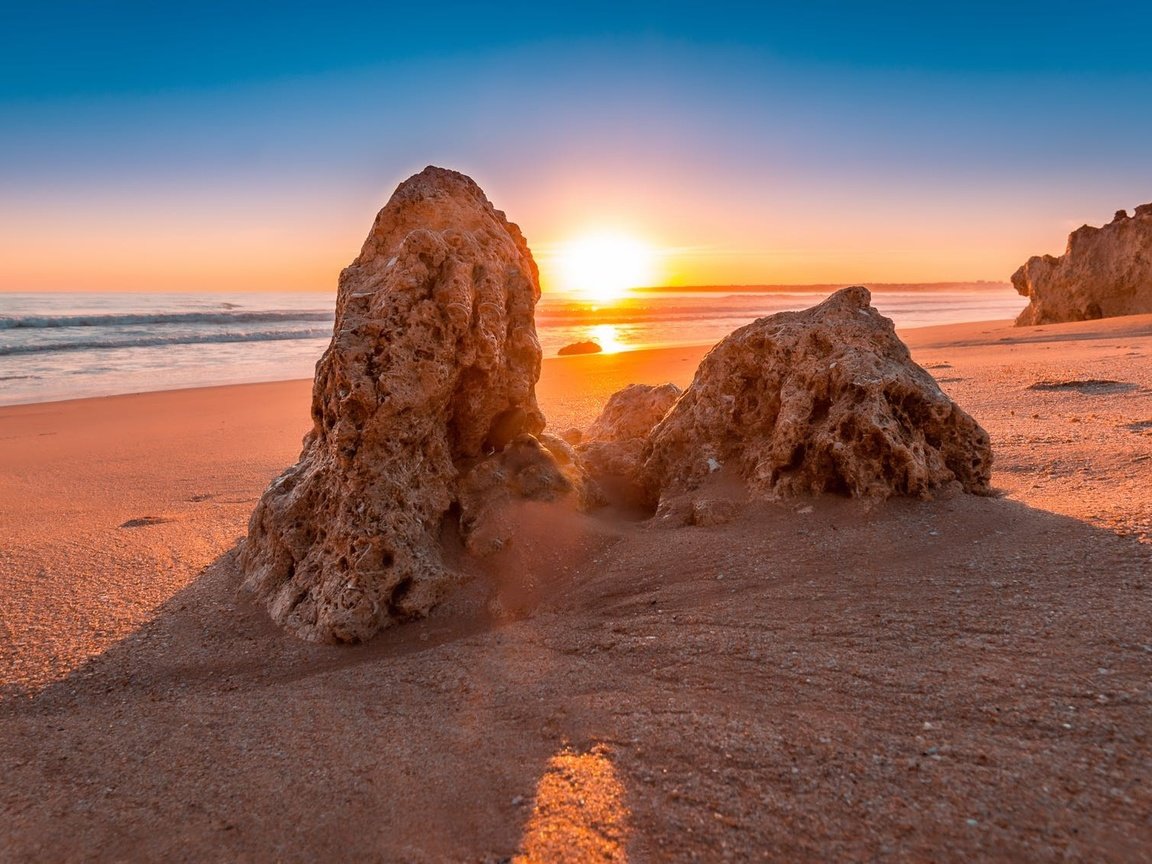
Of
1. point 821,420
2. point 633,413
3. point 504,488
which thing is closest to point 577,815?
point 504,488

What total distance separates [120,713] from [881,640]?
3.22 meters

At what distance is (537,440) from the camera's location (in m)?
4.87

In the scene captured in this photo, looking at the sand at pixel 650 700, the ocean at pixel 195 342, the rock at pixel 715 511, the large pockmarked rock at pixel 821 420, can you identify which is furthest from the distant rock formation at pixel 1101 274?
the rock at pixel 715 511

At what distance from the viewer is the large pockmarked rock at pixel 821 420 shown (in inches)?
158

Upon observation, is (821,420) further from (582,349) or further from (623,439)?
(582,349)

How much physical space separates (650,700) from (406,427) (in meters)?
2.05

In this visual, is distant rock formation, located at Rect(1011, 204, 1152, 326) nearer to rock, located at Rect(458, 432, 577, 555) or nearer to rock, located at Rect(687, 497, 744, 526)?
rock, located at Rect(687, 497, 744, 526)

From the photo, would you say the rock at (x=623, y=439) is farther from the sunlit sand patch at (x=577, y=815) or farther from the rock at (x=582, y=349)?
the rock at (x=582, y=349)

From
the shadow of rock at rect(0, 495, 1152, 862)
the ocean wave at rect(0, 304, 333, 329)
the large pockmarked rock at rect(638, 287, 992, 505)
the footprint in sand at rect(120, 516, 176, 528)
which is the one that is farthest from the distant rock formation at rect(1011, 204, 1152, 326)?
the ocean wave at rect(0, 304, 333, 329)

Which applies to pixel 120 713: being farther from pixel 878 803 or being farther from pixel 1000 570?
pixel 1000 570

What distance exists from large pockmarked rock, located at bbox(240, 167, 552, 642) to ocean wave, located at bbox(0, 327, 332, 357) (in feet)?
78.9

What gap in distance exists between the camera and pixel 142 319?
114 feet

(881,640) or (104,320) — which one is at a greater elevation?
(104,320)

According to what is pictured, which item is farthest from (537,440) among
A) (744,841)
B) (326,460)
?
(744,841)
